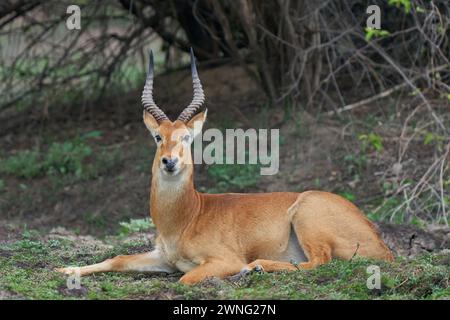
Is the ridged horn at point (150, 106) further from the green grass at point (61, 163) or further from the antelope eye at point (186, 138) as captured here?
the green grass at point (61, 163)

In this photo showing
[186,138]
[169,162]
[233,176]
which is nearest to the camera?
[169,162]

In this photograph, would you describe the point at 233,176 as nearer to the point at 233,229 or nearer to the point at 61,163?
the point at 61,163

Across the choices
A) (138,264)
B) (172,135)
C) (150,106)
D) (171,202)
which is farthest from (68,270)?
(150,106)

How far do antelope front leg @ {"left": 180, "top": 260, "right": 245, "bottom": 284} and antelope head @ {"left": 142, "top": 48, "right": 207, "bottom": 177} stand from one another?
737 mm

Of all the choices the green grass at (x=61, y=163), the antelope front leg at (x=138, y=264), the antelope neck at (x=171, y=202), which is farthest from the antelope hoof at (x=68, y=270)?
the green grass at (x=61, y=163)

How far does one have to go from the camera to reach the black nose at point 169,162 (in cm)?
737

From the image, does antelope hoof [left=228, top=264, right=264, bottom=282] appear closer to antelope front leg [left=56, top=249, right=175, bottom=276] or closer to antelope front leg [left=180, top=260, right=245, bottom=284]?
antelope front leg [left=180, top=260, right=245, bottom=284]

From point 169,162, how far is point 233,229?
86 cm

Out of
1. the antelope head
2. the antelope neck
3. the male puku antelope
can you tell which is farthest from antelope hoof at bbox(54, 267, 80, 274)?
the antelope head

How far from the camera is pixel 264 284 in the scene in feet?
22.5

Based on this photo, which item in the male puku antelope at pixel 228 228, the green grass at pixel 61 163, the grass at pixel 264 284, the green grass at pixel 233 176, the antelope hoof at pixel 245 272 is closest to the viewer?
the grass at pixel 264 284

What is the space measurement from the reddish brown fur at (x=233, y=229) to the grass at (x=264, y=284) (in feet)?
0.67

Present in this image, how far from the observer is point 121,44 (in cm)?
1337
